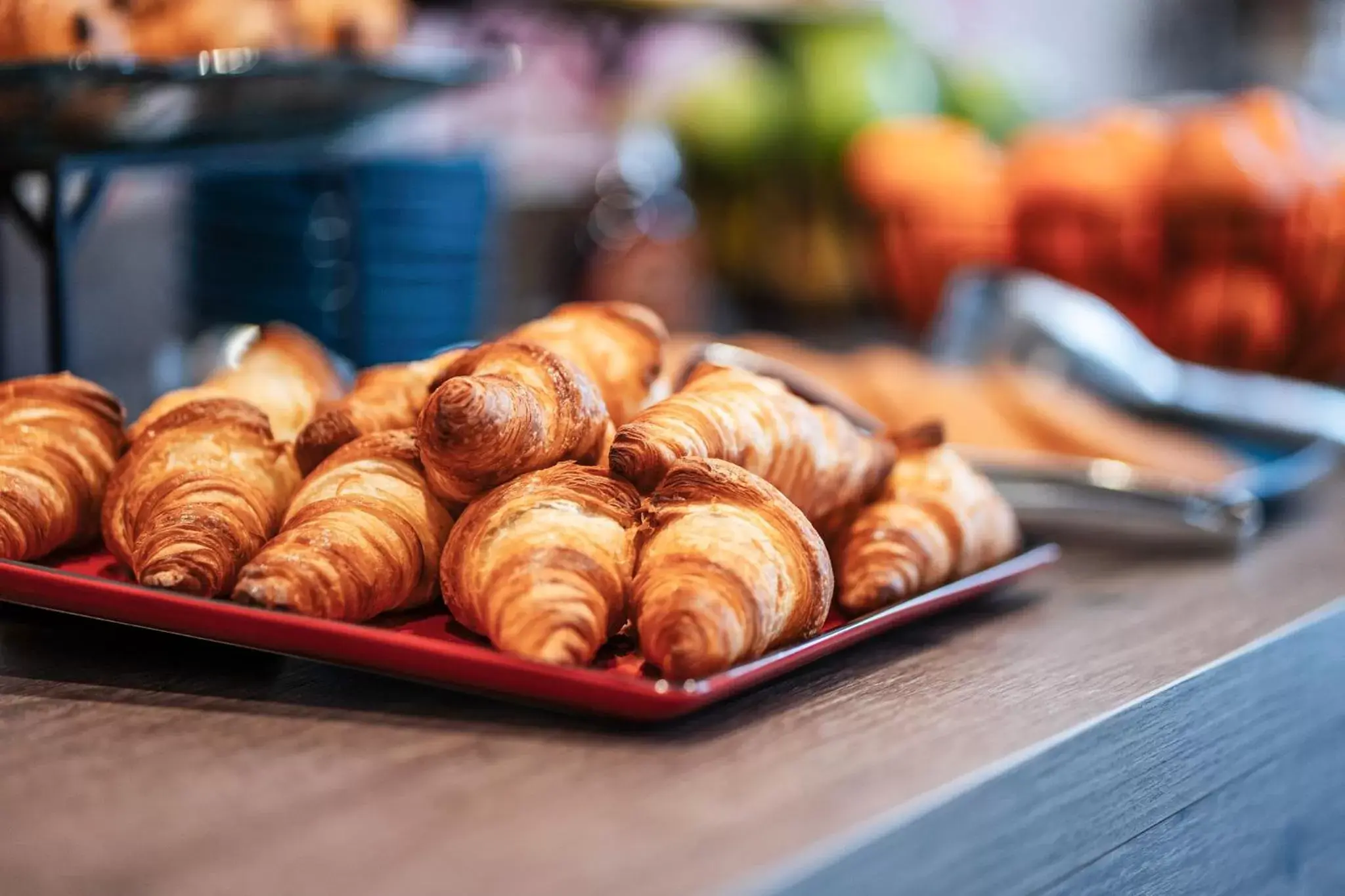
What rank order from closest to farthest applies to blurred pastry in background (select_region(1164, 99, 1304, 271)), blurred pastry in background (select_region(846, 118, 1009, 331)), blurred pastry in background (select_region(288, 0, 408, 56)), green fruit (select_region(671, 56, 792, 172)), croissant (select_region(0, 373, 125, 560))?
croissant (select_region(0, 373, 125, 560))
blurred pastry in background (select_region(288, 0, 408, 56))
blurred pastry in background (select_region(1164, 99, 1304, 271))
blurred pastry in background (select_region(846, 118, 1009, 331))
green fruit (select_region(671, 56, 792, 172))

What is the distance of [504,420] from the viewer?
65 cm

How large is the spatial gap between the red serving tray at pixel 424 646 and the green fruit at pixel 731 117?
171 centimetres

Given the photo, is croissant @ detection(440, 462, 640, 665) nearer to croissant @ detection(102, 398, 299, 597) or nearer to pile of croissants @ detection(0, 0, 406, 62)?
croissant @ detection(102, 398, 299, 597)

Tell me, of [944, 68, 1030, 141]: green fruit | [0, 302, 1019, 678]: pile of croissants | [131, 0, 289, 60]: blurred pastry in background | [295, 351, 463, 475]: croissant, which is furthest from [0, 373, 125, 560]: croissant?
[944, 68, 1030, 141]: green fruit

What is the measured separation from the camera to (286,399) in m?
0.84

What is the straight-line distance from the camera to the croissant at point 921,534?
2.46 feet

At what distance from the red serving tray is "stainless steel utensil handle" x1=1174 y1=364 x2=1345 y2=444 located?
2.02 feet

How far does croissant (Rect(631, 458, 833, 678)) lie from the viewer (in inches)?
23.7

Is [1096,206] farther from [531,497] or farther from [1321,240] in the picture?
[531,497]

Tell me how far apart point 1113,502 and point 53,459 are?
2.30 feet

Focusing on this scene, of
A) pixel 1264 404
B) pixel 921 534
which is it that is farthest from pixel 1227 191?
pixel 921 534

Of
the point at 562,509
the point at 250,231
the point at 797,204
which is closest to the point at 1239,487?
the point at 562,509

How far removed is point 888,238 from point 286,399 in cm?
107

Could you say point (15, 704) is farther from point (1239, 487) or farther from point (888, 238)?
point (888, 238)
